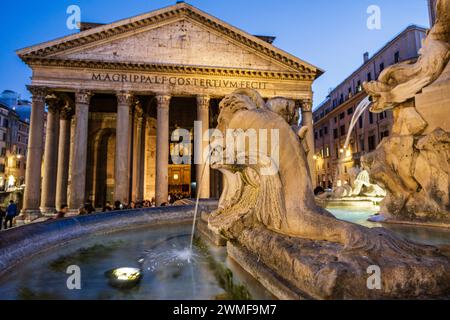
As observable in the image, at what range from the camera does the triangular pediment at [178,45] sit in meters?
16.7

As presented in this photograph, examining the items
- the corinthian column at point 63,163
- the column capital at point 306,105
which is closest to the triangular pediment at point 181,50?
the column capital at point 306,105

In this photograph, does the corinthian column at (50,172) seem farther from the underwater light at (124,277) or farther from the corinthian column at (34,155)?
the underwater light at (124,277)

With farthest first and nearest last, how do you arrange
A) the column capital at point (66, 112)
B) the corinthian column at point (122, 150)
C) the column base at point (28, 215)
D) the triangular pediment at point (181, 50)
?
1. the column capital at point (66, 112)
2. the triangular pediment at point (181, 50)
3. the corinthian column at point (122, 150)
4. the column base at point (28, 215)

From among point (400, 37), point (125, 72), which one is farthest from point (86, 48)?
point (400, 37)

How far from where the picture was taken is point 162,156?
16.8m

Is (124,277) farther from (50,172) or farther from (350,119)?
(350,119)

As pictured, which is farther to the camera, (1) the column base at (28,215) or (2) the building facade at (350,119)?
(2) the building facade at (350,119)

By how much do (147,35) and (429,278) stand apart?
63.7 feet

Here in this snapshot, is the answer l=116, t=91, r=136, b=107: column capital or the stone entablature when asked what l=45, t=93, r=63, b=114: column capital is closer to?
the stone entablature

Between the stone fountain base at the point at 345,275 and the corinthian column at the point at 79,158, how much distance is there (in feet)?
53.5

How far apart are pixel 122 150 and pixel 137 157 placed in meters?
4.52

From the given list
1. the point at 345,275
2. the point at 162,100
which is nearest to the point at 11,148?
the point at 162,100

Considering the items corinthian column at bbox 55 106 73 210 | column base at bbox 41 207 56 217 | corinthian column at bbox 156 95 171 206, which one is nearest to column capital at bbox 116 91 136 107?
corinthian column at bbox 156 95 171 206

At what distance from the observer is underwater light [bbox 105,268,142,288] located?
2.18 metres
